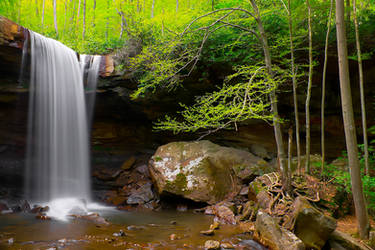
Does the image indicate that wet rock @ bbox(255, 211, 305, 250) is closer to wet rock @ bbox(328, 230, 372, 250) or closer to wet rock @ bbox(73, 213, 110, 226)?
wet rock @ bbox(328, 230, 372, 250)

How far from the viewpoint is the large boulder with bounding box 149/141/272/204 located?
8.04m

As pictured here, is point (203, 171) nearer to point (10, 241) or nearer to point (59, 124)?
point (10, 241)

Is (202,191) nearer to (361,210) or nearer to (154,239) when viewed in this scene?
(154,239)

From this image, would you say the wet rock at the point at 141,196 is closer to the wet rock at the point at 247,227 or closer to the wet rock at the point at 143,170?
the wet rock at the point at 143,170

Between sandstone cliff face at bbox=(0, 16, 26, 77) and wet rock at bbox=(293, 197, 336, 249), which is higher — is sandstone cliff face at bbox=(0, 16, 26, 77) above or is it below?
above

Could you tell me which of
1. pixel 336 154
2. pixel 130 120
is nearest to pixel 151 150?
pixel 130 120

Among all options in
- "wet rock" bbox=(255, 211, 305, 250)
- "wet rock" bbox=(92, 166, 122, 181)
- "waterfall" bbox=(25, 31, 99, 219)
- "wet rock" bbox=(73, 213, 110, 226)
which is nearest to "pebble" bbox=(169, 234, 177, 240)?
"wet rock" bbox=(255, 211, 305, 250)

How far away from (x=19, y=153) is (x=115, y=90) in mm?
5885

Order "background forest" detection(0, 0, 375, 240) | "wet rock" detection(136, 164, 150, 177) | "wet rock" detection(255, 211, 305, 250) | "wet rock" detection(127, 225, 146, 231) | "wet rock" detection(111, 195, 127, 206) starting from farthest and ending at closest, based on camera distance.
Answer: "wet rock" detection(136, 164, 150, 177)
"wet rock" detection(111, 195, 127, 206)
"background forest" detection(0, 0, 375, 240)
"wet rock" detection(127, 225, 146, 231)
"wet rock" detection(255, 211, 305, 250)

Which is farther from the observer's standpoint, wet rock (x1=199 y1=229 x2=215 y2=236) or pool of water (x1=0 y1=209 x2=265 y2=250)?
wet rock (x1=199 y1=229 x2=215 y2=236)

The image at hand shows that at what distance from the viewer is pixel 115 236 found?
4910 mm

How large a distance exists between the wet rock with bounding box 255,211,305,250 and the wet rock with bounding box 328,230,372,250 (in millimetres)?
818

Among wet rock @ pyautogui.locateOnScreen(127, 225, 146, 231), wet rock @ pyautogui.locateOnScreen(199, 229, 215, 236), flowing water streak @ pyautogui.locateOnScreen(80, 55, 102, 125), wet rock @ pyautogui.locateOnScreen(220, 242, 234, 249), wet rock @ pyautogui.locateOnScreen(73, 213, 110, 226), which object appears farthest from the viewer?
flowing water streak @ pyautogui.locateOnScreen(80, 55, 102, 125)

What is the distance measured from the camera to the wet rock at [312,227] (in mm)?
4105
